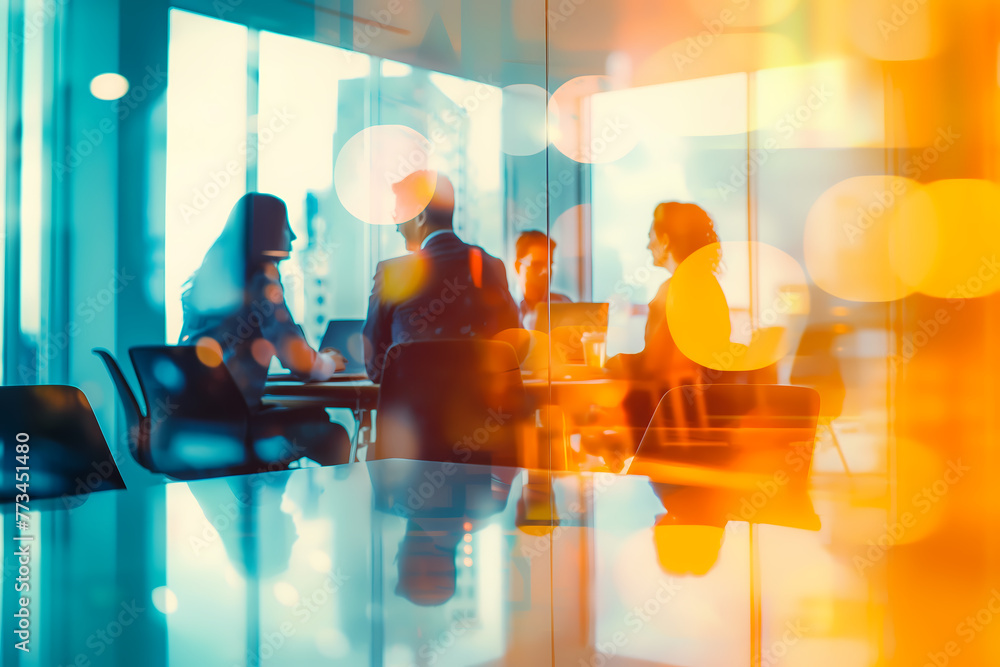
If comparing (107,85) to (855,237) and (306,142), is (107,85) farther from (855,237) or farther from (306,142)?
(855,237)

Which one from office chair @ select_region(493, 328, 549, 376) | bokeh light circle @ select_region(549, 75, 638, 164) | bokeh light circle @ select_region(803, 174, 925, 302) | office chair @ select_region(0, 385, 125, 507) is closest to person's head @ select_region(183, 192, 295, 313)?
office chair @ select_region(493, 328, 549, 376)

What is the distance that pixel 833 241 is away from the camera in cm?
453

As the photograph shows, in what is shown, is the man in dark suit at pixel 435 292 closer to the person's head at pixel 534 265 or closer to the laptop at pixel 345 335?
the laptop at pixel 345 335

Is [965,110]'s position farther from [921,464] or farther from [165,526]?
[165,526]

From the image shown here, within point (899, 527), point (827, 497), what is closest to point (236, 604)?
point (899, 527)

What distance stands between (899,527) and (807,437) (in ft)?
2.33

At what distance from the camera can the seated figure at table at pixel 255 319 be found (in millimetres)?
2588

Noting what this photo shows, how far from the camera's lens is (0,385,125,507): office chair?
1.27 meters

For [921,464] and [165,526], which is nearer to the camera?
[165,526]

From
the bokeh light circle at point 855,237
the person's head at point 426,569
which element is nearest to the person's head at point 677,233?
the bokeh light circle at point 855,237

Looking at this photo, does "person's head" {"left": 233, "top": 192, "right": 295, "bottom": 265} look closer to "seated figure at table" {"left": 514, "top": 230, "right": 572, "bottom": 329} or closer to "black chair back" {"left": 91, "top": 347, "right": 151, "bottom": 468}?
"black chair back" {"left": 91, "top": 347, "right": 151, "bottom": 468}

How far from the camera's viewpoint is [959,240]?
2695 millimetres

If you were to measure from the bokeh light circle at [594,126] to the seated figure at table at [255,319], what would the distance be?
10.3ft

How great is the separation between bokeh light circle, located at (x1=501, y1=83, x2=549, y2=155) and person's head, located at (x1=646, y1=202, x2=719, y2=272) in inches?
123
